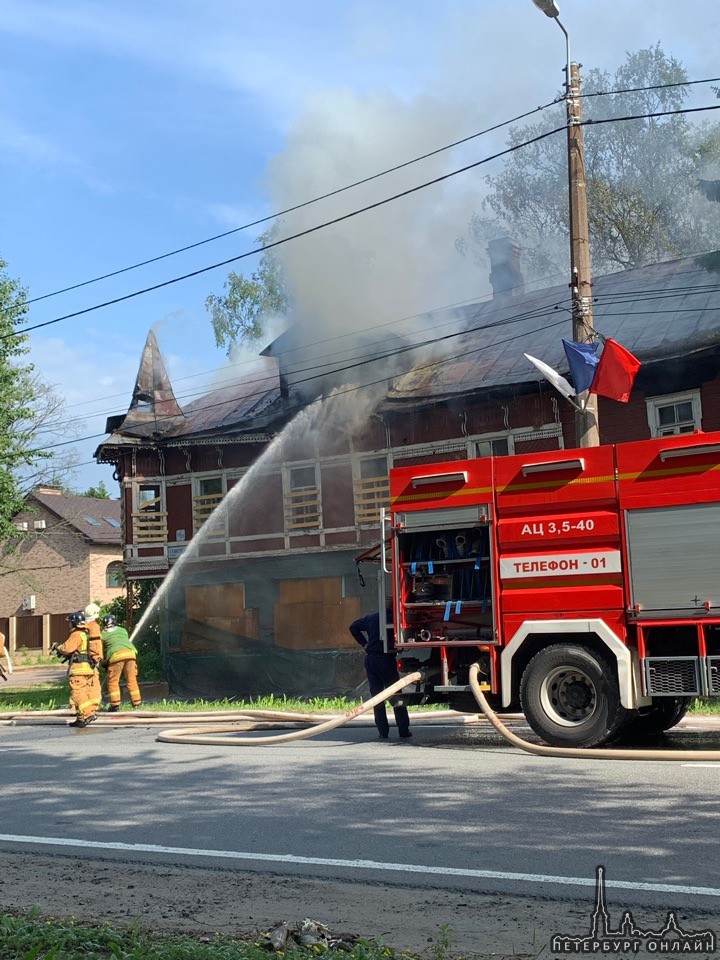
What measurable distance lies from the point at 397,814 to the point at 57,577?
148 feet

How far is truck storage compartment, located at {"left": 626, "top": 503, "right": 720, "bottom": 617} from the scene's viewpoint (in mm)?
9094

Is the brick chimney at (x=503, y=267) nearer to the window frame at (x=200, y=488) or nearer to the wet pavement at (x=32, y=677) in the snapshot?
the window frame at (x=200, y=488)

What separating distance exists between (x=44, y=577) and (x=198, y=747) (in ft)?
134

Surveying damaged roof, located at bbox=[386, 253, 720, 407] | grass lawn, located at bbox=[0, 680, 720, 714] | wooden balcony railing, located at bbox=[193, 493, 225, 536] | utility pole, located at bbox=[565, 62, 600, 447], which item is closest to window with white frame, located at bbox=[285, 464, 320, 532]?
wooden balcony railing, located at bbox=[193, 493, 225, 536]

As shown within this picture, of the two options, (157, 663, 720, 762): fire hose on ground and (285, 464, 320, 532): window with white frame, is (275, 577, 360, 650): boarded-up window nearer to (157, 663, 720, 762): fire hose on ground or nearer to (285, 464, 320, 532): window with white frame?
(285, 464, 320, 532): window with white frame

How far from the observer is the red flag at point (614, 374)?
13.0 m

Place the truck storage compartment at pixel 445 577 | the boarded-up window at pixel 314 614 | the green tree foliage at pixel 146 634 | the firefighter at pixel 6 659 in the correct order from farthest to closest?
the green tree foliage at pixel 146 634 → the firefighter at pixel 6 659 → the boarded-up window at pixel 314 614 → the truck storage compartment at pixel 445 577

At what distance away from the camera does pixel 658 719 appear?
1046cm

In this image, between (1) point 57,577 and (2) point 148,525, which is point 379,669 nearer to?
(2) point 148,525

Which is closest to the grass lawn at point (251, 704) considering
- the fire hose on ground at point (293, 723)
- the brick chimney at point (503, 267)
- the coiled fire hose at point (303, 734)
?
the fire hose on ground at point (293, 723)

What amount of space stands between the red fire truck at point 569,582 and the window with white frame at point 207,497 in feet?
62.0

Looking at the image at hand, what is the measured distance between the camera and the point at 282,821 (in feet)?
22.5

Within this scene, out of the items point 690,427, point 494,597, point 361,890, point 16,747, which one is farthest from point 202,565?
point 361,890

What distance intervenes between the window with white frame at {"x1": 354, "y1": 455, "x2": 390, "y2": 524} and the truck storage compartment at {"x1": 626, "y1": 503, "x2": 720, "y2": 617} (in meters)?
16.6
